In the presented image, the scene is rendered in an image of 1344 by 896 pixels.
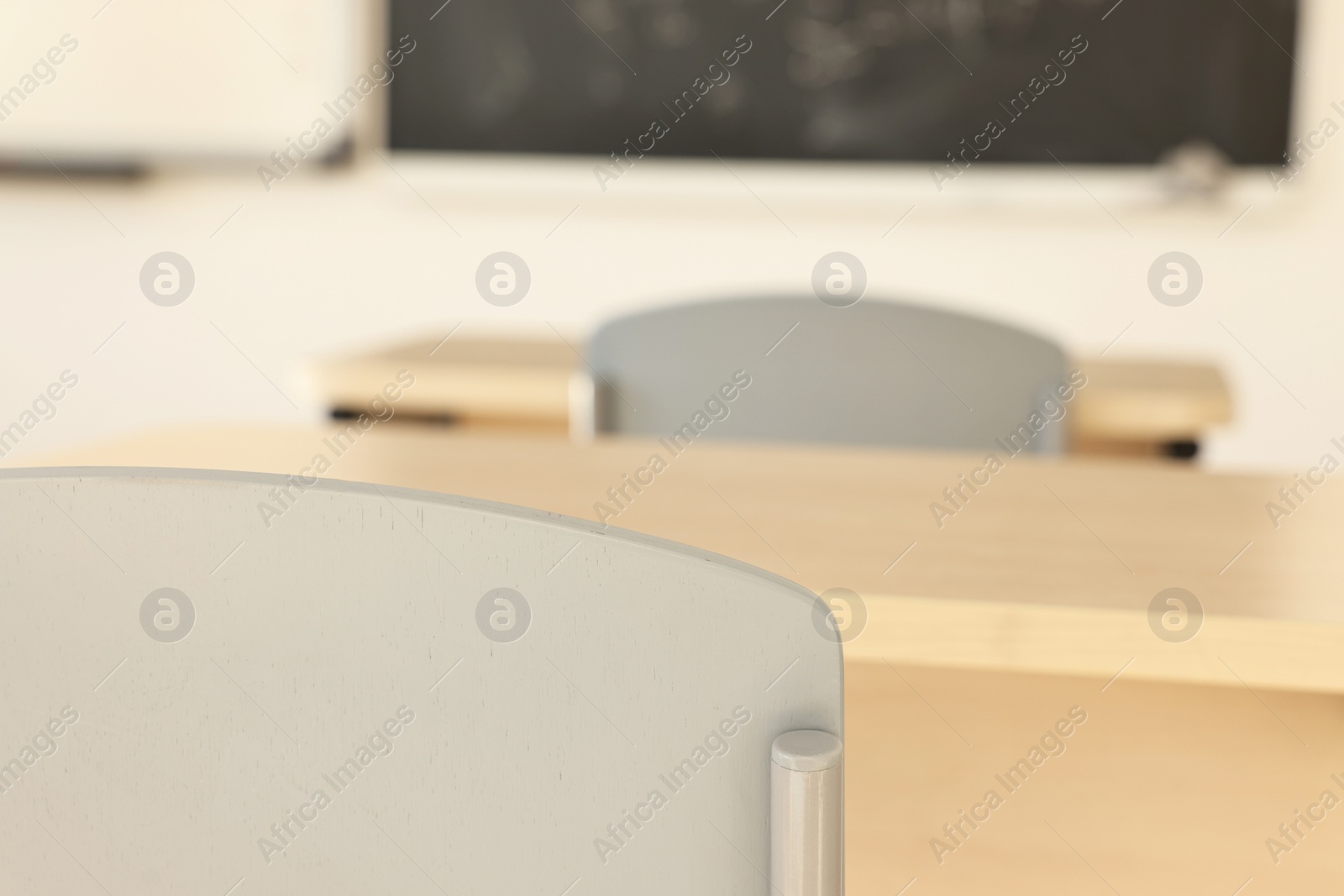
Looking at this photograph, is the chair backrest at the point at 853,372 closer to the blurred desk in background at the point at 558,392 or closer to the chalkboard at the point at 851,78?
the blurred desk in background at the point at 558,392

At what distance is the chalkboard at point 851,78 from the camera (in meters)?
3.22

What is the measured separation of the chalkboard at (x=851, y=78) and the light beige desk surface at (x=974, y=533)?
94.4 inches

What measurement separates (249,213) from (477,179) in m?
0.74

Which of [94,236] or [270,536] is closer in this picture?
[270,536]

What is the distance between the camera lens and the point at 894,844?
927 mm

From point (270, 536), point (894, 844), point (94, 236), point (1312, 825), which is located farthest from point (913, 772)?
point (94, 236)

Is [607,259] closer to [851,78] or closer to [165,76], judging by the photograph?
[851,78]

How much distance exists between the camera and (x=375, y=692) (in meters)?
0.46

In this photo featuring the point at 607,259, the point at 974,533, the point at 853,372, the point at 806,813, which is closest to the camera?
the point at 806,813

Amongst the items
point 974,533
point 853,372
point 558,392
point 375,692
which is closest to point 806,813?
point 375,692

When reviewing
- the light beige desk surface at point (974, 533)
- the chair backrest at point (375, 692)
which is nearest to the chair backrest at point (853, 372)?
the light beige desk surface at point (974, 533)

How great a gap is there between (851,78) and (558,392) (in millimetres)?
1988

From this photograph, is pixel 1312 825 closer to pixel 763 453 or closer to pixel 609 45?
pixel 763 453

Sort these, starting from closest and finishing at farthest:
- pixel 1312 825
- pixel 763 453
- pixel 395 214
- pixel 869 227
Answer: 1. pixel 1312 825
2. pixel 763 453
3. pixel 869 227
4. pixel 395 214
